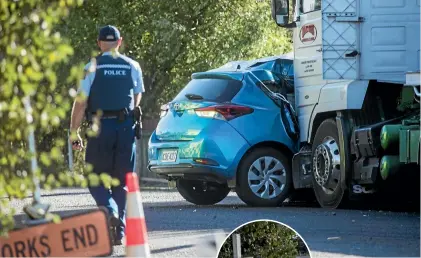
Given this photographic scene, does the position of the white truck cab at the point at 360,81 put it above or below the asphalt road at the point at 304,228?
above

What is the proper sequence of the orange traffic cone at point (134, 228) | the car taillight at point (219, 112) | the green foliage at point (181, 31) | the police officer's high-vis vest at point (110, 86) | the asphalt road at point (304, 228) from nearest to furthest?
the orange traffic cone at point (134, 228) → the asphalt road at point (304, 228) → the police officer's high-vis vest at point (110, 86) → the car taillight at point (219, 112) → the green foliage at point (181, 31)

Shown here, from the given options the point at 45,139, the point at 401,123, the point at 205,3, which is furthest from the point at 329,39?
the point at 45,139

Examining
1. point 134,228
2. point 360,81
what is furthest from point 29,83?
point 360,81

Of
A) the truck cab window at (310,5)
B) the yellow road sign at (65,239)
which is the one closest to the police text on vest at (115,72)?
the yellow road sign at (65,239)

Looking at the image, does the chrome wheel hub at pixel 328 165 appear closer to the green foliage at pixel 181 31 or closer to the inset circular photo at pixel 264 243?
the inset circular photo at pixel 264 243

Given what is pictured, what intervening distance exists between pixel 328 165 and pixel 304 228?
2.77m

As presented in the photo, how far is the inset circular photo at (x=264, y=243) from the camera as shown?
845 centimetres

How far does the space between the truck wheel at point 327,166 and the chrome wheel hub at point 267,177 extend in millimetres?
724

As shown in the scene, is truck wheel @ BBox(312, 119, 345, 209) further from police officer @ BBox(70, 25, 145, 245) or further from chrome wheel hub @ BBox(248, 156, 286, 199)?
police officer @ BBox(70, 25, 145, 245)

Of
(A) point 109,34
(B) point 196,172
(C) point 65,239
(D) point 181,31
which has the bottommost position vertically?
(B) point 196,172

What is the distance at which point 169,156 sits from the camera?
58.6 feet

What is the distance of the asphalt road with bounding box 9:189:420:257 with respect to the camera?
11609mm

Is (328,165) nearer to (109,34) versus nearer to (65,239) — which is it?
(109,34)

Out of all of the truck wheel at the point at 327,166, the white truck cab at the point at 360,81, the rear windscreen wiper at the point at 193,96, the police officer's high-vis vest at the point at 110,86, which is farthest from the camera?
the rear windscreen wiper at the point at 193,96
